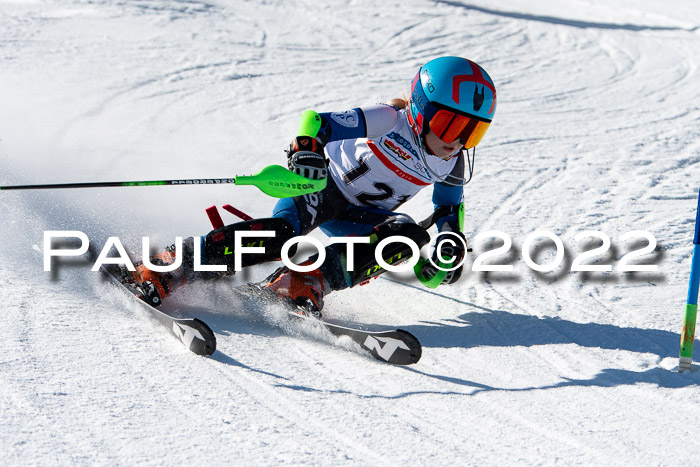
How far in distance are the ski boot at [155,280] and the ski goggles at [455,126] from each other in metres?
1.55

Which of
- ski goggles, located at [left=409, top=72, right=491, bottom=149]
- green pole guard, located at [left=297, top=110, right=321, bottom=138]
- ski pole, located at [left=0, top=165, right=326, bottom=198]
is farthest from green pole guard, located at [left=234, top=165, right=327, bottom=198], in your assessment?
ski goggles, located at [left=409, top=72, right=491, bottom=149]

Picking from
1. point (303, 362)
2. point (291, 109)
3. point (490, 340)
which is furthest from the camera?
point (291, 109)

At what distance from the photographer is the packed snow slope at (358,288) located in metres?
2.76

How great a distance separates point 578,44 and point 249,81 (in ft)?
17.0

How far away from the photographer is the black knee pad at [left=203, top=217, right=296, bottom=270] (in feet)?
13.2

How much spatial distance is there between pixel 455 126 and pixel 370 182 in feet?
2.32

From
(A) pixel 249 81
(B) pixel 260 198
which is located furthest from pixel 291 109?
(B) pixel 260 198

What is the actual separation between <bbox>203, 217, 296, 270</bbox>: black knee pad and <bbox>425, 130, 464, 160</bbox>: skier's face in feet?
3.08

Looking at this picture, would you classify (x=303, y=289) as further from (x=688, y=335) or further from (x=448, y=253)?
(x=688, y=335)

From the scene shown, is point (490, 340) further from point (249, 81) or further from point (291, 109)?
point (249, 81)

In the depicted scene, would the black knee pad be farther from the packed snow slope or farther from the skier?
the packed snow slope

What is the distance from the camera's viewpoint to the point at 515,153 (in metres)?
7.56

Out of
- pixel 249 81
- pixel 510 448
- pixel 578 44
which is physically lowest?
pixel 510 448

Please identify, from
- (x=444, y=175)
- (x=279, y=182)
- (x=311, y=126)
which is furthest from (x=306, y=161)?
(x=444, y=175)
